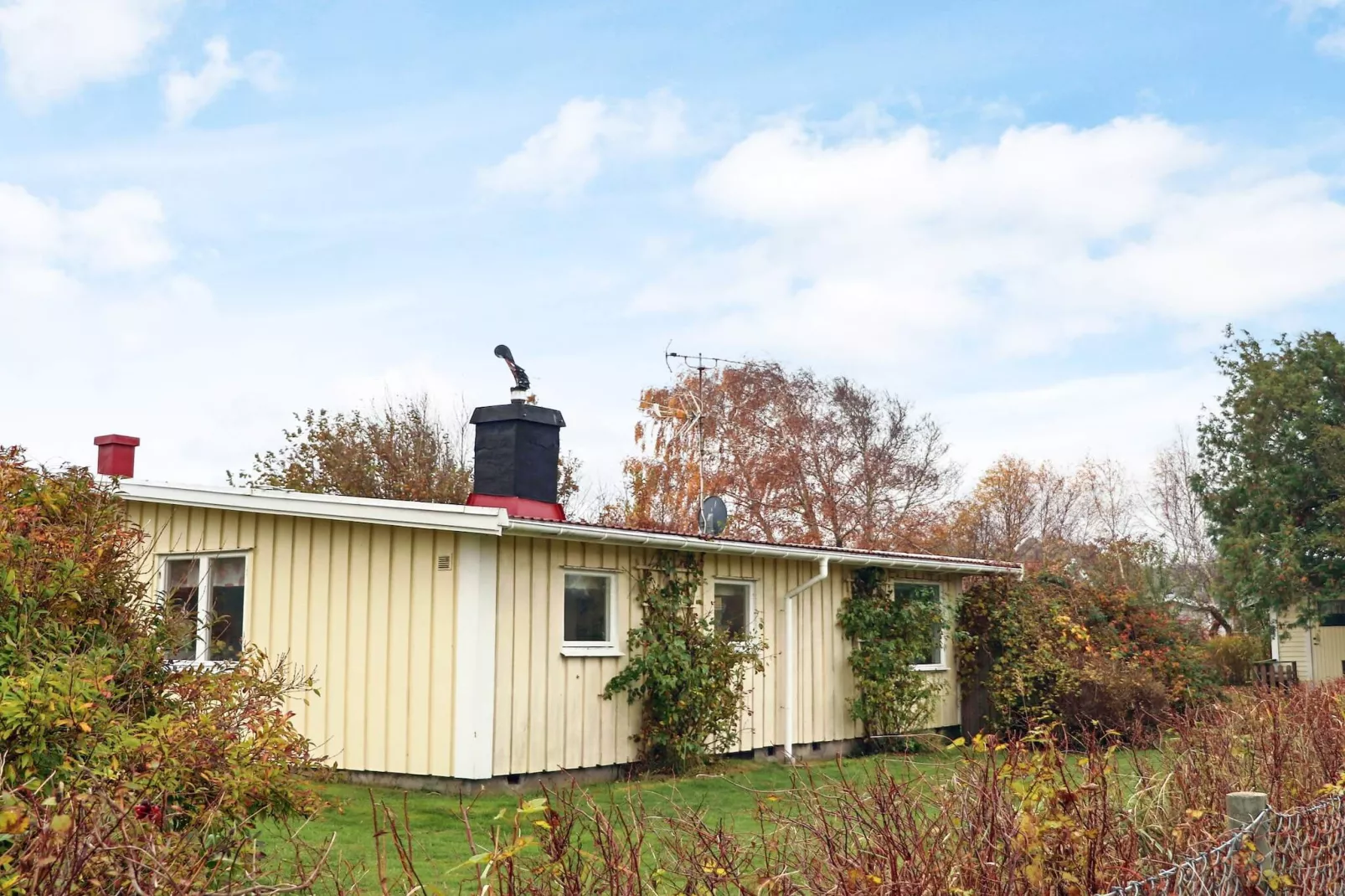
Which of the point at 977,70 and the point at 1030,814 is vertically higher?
the point at 977,70

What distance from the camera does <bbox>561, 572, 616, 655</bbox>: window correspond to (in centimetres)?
1287

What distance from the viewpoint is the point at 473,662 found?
38.5ft

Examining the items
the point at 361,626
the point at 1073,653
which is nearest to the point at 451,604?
the point at 361,626

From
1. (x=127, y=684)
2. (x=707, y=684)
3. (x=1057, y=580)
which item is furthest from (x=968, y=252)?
(x=127, y=684)

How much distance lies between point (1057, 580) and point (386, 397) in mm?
21324

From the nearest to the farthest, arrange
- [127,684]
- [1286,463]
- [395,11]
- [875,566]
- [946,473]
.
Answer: [127,684]
[395,11]
[875,566]
[1286,463]
[946,473]

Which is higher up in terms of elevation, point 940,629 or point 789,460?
point 789,460

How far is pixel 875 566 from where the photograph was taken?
16.7m

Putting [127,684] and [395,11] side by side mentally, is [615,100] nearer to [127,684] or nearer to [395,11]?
[395,11]

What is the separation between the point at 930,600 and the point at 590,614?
6024 mm

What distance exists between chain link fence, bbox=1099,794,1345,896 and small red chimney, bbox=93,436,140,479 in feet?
42.7

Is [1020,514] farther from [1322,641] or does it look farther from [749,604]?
[749,604]

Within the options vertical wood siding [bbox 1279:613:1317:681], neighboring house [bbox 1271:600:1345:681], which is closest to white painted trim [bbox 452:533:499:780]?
neighboring house [bbox 1271:600:1345:681]

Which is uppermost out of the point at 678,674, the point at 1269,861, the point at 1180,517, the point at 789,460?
the point at 789,460
